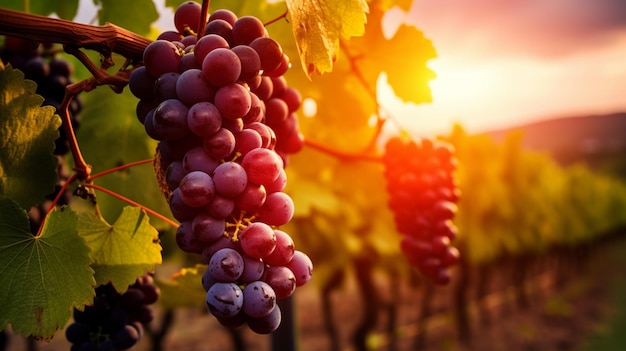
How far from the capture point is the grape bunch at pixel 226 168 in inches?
30.1

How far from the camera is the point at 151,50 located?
861 mm

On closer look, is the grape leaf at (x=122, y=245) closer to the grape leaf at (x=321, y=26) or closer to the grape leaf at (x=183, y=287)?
the grape leaf at (x=183, y=287)

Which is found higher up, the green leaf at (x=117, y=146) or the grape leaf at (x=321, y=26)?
the grape leaf at (x=321, y=26)

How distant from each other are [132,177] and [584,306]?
657 inches

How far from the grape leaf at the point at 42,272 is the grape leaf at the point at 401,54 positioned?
1029 millimetres

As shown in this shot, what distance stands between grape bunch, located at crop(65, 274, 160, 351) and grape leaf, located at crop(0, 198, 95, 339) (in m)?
0.21

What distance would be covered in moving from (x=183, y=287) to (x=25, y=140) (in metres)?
0.51

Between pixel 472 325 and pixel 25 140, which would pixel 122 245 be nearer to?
pixel 25 140

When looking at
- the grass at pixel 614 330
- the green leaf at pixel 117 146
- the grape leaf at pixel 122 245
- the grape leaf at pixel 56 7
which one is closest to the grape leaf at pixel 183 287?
the grape leaf at pixel 122 245

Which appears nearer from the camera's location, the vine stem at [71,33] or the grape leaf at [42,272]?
the vine stem at [71,33]

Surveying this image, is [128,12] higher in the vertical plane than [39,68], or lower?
higher

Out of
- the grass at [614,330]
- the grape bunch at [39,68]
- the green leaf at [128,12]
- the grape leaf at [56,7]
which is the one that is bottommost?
the grass at [614,330]

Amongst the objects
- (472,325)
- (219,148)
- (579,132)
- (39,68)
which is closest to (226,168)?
(219,148)

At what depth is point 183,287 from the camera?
1.25 meters
